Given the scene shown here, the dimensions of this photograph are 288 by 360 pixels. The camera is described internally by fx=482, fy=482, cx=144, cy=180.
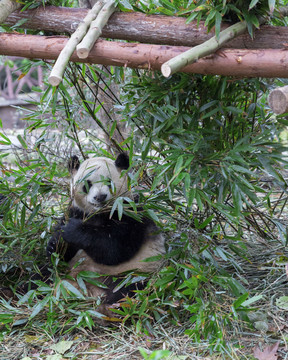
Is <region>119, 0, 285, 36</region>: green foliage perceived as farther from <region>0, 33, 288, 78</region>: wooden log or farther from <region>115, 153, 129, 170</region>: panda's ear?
<region>115, 153, 129, 170</region>: panda's ear

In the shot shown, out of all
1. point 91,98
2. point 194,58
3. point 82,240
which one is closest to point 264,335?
point 82,240

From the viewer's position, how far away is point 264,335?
246cm

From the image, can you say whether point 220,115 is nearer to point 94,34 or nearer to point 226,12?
point 226,12

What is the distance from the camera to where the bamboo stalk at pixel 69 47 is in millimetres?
2180

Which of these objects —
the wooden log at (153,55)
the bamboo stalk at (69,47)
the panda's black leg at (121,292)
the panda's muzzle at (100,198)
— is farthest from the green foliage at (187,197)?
the bamboo stalk at (69,47)

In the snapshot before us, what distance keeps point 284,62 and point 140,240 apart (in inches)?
57.8

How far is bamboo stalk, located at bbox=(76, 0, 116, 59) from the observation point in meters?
2.27

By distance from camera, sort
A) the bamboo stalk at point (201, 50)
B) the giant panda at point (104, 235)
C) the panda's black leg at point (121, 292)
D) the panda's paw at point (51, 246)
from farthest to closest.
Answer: the panda's paw at point (51, 246), the giant panda at point (104, 235), the panda's black leg at point (121, 292), the bamboo stalk at point (201, 50)

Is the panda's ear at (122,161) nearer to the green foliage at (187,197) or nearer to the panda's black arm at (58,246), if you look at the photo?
the green foliage at (187,197)

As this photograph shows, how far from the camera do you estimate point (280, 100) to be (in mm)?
1855

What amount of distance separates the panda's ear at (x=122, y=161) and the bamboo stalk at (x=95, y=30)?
3.01ft

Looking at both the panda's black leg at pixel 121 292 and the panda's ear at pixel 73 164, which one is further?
the panda's ear at pixel 73 164

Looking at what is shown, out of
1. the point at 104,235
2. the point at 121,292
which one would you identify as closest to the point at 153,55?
the point at 104,235

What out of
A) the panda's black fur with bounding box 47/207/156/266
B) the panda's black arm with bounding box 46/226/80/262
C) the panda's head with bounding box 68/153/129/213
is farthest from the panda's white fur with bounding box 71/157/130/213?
the panda's black arm with bounding box 46/226/80/262
